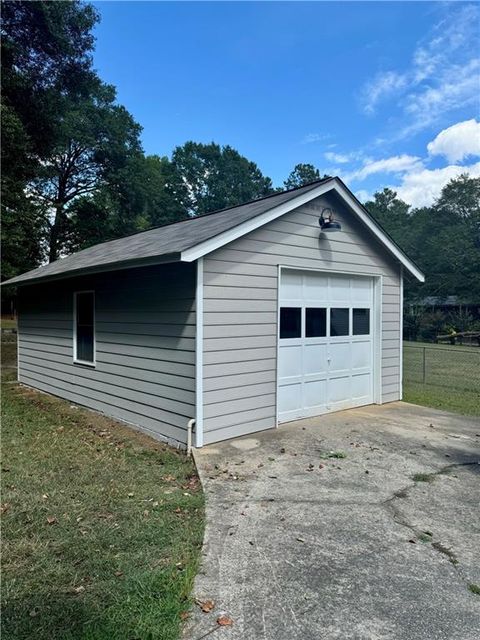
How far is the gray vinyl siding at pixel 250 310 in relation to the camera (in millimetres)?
5367

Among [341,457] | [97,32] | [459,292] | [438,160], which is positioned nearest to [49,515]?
[341,457]

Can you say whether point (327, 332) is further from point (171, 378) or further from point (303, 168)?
point (303, 168)

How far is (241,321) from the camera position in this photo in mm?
5719

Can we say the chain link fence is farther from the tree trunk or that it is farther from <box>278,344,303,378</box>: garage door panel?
the tree trunk

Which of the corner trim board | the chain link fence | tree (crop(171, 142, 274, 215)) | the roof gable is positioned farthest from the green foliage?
the corner trim board

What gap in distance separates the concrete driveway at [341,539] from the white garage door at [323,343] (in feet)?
4.00

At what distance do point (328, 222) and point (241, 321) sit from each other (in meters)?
2.18

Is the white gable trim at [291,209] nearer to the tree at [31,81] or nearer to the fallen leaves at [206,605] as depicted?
the fallen leaves at [206,605]

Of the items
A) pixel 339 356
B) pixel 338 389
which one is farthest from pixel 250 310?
pixel 338 389

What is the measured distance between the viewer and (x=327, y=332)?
276 inches

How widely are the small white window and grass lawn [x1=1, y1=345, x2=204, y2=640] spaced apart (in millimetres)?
2369

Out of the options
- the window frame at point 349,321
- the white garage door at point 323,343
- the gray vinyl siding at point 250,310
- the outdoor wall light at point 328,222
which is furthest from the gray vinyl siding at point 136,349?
the window frame at point 349,321

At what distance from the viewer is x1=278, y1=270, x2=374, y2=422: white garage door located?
21.1 ft

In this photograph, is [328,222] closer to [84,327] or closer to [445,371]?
[84,327]
